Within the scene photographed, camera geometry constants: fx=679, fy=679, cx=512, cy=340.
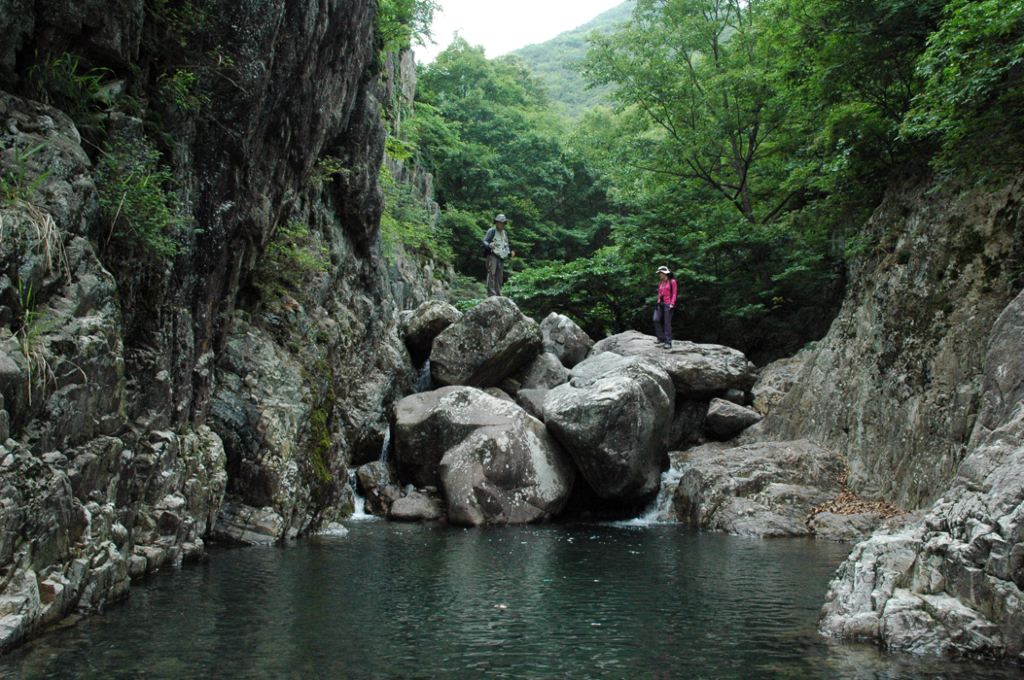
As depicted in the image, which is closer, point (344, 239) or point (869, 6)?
point (869, 6)

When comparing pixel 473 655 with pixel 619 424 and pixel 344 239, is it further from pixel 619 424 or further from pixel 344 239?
pixel 344 239

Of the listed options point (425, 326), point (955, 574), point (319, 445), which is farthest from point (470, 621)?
point (425, 326)

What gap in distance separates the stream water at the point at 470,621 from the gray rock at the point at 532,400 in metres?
6.15

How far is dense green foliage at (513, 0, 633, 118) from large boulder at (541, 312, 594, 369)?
175 feet

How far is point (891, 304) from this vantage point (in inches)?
492

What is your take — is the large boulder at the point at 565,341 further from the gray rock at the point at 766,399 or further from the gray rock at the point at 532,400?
the gray rock at the point at 766,399

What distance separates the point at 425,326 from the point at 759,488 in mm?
8731

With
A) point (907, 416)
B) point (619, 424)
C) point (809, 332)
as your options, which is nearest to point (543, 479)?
point (619, 424)

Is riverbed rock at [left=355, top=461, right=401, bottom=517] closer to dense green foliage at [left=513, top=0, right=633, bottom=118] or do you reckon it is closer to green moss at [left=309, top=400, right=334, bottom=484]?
green moss at [left=309, top=400, right=334, bottom=484]

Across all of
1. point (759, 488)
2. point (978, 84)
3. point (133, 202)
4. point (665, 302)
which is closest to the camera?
point (133, 202)

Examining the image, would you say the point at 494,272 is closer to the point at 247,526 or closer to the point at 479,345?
the point at 479,345

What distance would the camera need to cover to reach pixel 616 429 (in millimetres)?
13711

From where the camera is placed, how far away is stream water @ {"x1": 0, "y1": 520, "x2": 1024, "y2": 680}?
184 inches

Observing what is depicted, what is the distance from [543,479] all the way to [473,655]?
8.53 meters
